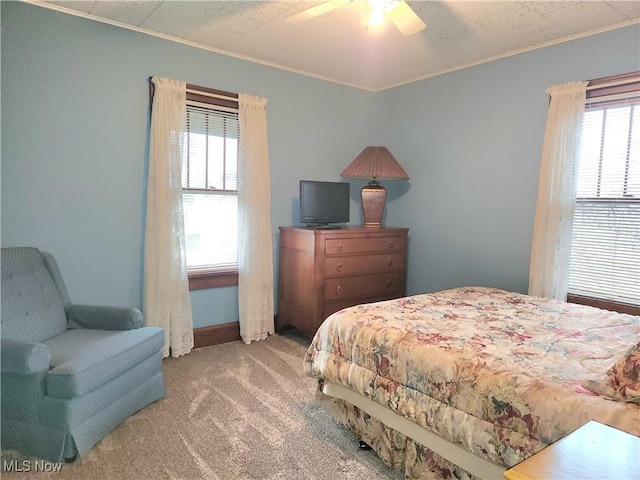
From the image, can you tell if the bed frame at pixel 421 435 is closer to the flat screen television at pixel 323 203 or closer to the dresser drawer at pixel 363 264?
the dresser drawer at pixel 363 264

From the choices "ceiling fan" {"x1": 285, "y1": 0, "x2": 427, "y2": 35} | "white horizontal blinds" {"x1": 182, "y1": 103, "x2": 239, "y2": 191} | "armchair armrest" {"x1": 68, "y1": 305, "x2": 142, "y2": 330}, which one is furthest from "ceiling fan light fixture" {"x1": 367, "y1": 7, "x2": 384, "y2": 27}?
"armchair armrest" {"x1": 68, "y1": 305, "x2": 142, "y2": 330}

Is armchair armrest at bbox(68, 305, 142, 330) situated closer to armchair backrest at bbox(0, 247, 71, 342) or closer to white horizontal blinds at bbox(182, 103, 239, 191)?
armchair backrest at bbox(0, 247, 71, 342)

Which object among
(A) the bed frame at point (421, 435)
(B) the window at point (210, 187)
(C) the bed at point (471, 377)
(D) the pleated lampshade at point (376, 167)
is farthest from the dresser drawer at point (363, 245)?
(A) the bed frame at point (421, 435)

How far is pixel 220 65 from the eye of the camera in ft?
11.4

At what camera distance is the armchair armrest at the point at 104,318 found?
2.48 m

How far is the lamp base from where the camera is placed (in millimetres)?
4031

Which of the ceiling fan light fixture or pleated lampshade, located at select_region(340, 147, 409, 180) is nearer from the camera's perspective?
Answer: the ceiling fan light fixture

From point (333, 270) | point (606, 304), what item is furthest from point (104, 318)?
point (606, 304)

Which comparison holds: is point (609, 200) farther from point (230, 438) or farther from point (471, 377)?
point (230, 438)

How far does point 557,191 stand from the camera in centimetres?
301

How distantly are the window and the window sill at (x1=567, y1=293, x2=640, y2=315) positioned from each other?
278 centimetres

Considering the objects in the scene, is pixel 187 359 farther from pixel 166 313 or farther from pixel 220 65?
pixel 220 65

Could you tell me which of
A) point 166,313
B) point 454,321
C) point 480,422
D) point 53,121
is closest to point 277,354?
point 166,313

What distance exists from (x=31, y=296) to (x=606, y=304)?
12.4 feet
